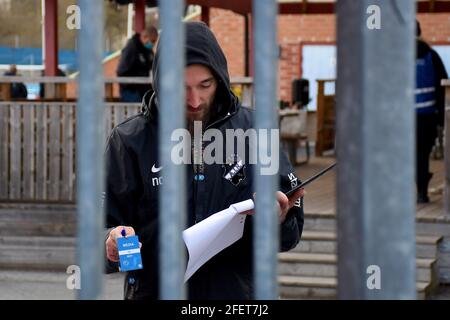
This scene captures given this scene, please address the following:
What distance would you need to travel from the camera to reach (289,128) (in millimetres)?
15828

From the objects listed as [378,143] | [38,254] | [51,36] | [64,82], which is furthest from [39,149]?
[378,143]

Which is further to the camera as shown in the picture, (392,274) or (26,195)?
(26,195)

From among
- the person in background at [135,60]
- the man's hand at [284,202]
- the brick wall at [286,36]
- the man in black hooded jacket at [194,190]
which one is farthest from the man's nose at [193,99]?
the brick wall at [286,36]

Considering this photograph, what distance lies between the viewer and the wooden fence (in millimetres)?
10438

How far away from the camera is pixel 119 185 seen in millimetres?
3273

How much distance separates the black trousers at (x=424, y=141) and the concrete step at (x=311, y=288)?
6.11ft

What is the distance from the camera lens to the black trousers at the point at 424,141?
1034 cm

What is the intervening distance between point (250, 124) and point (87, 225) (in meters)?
1.88

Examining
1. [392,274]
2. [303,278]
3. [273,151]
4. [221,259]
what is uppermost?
[273,151]

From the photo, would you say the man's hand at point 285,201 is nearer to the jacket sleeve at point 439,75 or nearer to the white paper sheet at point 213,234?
the white paper sheet at point 213,234

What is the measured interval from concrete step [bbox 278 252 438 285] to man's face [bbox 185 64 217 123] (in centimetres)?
567

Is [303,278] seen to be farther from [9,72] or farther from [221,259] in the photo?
[9,72]

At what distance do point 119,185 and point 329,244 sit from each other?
6037 millimetres

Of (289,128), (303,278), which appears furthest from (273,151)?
(289,128)
